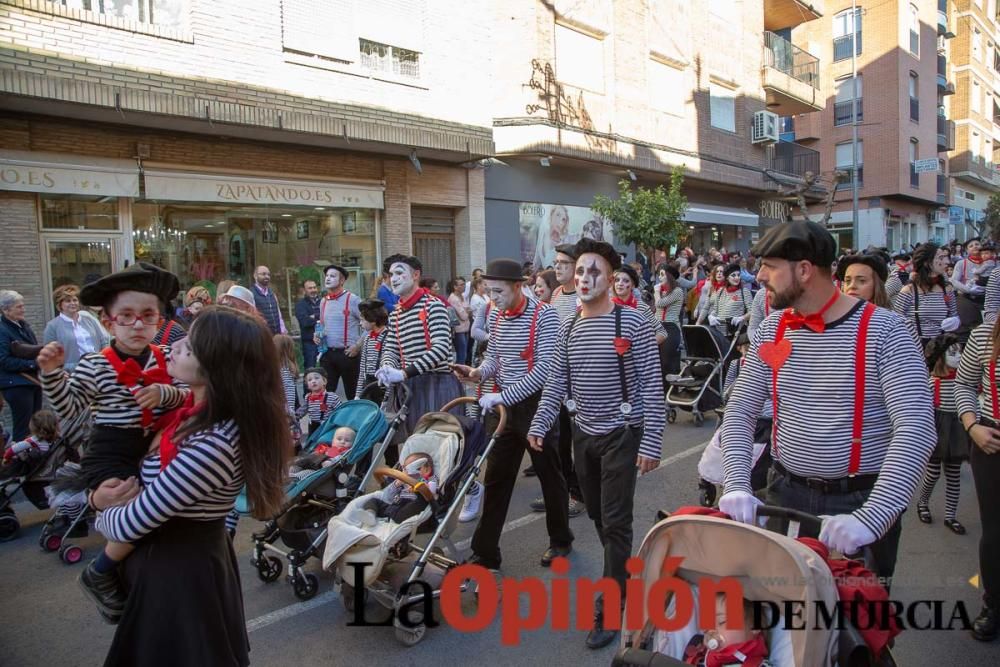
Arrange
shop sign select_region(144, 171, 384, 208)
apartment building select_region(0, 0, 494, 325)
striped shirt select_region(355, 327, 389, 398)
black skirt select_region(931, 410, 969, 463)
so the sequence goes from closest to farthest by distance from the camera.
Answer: black skirt select_region(931, 410, 969, 463)
striped shirt select_region(355, 327, 389, 398)
apartment building select_region(0, 0, 494, 325)
shop sign select_region(144, 171, 384, 208)

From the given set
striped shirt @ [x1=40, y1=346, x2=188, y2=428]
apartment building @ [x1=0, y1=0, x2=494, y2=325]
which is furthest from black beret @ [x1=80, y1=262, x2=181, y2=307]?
apartment building @ [x1=0, y1=0, x2=494, y2=325]

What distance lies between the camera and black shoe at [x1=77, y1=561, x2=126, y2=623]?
2316mm

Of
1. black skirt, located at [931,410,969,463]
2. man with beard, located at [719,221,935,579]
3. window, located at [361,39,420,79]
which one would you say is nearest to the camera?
man with beard, located at [719,221,935,579]

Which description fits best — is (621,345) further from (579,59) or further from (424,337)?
(579,59)

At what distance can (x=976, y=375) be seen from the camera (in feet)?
11.7

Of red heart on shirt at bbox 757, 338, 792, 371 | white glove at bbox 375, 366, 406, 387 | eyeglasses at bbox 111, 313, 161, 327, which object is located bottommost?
white glove at bbox 375, 366, 406, 387

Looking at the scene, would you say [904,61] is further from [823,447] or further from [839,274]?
[823,447]

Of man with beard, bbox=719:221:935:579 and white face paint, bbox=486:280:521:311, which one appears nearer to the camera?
man with beard, bbox=719:221:935:579

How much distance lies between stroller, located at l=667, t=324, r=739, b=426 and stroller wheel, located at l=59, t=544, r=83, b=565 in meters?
Result: 6.57

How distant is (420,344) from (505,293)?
0.86 metres

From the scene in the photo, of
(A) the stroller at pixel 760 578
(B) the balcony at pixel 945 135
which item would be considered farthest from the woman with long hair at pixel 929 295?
(B) the balcony at pixel 945 135

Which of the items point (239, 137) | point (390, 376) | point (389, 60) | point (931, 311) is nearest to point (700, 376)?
point (931, 311)

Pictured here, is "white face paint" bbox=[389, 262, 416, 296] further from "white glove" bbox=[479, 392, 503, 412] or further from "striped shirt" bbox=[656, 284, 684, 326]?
"striped shirt" bbox=[656, 284, 684, 326]

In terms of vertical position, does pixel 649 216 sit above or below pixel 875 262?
above
